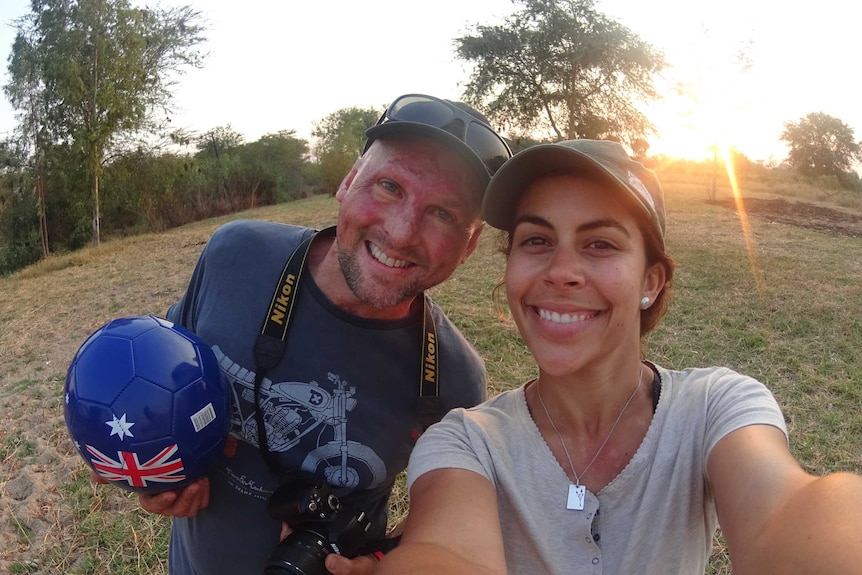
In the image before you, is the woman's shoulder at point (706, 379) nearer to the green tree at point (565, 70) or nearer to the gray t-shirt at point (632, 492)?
the gray t-shirt at point (632, 492)

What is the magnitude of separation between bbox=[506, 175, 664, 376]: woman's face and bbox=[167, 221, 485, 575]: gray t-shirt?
1.85 ft

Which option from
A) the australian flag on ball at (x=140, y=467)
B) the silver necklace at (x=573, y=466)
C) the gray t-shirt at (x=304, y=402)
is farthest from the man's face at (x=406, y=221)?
the australian flag on ball at (x=140, y=467)

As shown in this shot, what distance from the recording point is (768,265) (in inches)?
347

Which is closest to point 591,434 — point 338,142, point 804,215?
point 804,215

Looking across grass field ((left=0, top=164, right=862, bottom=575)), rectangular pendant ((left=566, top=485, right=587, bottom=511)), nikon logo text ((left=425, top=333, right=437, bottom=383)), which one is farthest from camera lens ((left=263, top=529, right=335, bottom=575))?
grass field ((left=0, top=164, right=862, bottom=575))

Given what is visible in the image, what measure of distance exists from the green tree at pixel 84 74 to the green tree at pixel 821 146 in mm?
28886

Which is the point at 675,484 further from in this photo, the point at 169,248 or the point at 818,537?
the point at 169,248

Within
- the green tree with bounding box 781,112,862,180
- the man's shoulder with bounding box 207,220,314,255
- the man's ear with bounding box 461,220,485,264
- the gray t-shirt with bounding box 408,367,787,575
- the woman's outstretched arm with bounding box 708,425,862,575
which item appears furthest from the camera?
the green tree with bounding box 781,112,862,180

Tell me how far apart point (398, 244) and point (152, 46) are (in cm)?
2123

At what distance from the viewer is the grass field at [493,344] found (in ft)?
12.6

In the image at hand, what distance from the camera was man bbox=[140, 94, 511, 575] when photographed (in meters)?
1.89

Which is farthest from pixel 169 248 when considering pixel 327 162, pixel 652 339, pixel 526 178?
pixel 327 162

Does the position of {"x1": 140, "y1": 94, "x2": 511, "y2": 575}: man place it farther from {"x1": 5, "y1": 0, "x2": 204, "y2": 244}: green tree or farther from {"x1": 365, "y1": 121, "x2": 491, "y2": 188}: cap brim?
{"x1": 5, "y1": 0, "x2": 204, "y2": 244}: green tree

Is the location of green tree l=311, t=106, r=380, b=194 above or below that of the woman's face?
above
